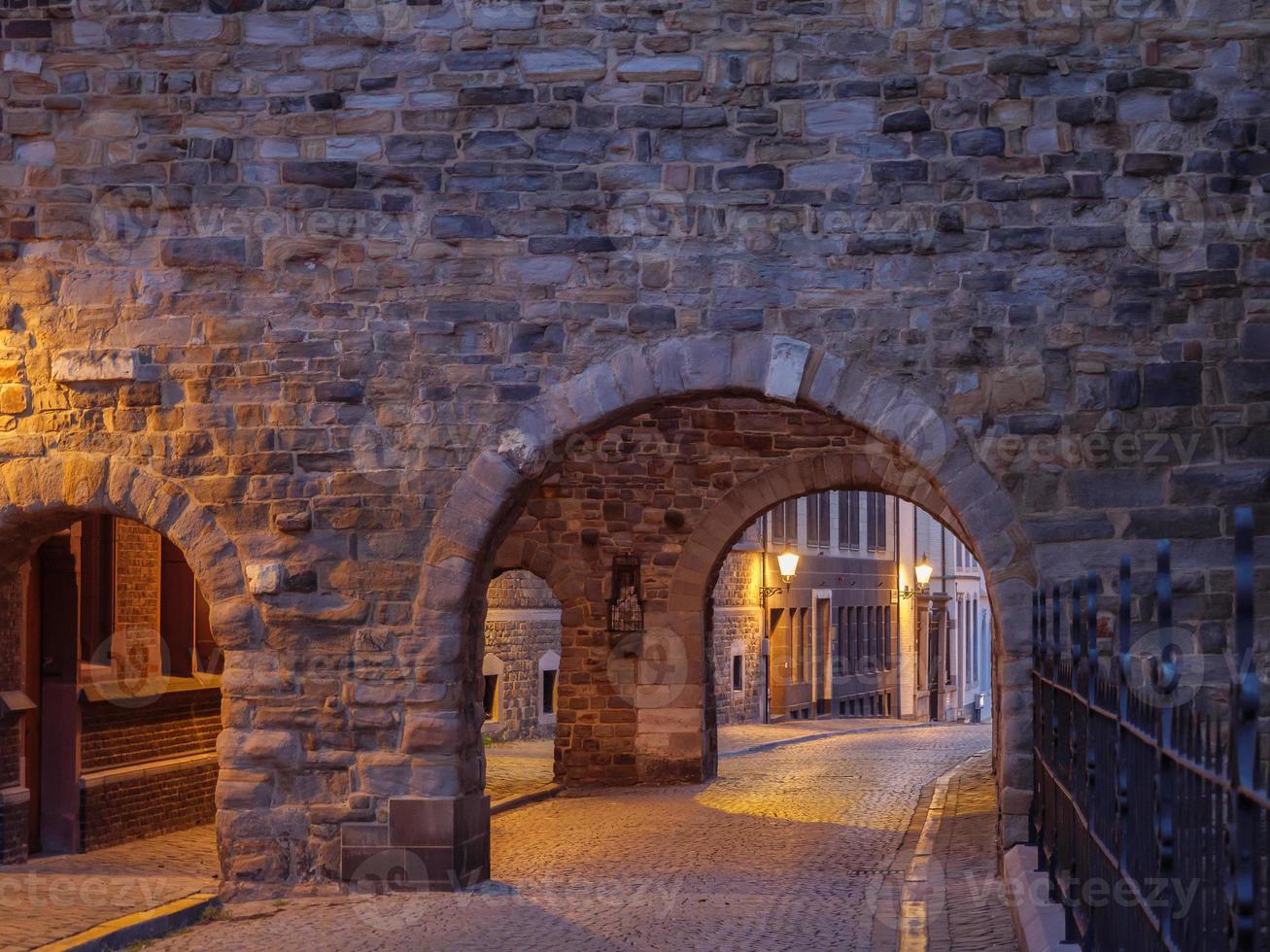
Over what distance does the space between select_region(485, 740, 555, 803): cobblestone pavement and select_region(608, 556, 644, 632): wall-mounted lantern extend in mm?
1658

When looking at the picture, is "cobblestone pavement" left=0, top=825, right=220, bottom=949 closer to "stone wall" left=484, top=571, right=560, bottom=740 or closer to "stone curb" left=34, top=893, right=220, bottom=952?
"stone curb" left=34, top=893, right=220, bottom=952

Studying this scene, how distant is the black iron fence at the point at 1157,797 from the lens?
116 inches

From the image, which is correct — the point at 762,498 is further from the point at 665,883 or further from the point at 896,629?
the point at 896,629

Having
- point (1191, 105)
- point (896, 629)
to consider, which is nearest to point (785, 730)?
point (896, 629)

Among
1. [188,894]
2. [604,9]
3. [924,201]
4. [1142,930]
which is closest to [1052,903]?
[1142,930]

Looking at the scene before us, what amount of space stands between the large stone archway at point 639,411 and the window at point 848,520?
2336cm

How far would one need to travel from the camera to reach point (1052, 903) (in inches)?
270

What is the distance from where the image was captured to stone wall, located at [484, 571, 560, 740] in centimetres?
2230

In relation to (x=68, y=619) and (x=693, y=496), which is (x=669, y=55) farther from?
(x=693, y=496)

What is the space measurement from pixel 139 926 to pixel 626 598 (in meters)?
8.77

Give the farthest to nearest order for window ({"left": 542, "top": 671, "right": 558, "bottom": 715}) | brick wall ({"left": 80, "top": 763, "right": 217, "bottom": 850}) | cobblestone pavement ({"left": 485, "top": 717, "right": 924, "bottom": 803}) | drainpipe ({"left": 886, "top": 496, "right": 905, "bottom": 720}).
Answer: drainpipe ({"left": 886, "top": 496, "right": 905, "bottom": 720})
window ({"left": 542, "top": 671, "right": 558, "bottom": 715})
cobblestone pavement ({"left": 485, "top": 717, "right": 924, "bottom": 803})
brick wall ({"left": 80, "top": 763, "right": 217, "bottom": 850})

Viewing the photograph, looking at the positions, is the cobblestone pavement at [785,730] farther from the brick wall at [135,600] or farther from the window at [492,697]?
the brick wall at [135,600]

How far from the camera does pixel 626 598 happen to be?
1692 cm

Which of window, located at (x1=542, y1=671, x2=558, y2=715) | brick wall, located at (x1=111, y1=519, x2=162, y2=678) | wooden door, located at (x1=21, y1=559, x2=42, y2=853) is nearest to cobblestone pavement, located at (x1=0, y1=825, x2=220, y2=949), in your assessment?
wooden door, located at (x1=21, y1=559, x2=42, y2=853)
